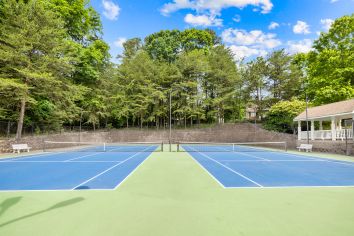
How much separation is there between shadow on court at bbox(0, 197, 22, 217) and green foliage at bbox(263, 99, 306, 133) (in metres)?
33.2

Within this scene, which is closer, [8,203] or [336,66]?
[8,203]

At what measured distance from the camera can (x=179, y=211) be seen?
445 cm

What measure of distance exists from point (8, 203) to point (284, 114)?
3528 centimetres

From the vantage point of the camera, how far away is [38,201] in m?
5.15

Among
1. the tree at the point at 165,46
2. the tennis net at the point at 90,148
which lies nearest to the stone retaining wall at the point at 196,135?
the tennis net at the point at 90,148

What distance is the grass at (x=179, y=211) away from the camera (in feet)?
11.8

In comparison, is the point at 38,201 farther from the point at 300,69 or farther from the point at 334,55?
the point at 300,69

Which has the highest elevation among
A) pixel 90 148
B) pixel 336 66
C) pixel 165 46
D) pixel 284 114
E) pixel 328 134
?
pixel 165 46

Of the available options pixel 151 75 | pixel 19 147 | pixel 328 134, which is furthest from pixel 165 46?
pixel 19 147

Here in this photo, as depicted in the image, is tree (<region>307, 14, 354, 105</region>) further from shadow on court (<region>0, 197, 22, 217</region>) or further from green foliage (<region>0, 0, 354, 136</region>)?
shadow on court (<region>0, 197, 22, 217</region>)

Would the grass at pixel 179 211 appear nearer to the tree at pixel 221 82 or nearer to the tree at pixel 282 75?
the tree at pixel 221 82

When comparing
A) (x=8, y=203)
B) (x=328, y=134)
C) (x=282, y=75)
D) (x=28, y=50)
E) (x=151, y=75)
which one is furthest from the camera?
(x=151, y=75)

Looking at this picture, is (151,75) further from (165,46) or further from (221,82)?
(221,82)

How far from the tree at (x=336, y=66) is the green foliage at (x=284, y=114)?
7.56 ft
